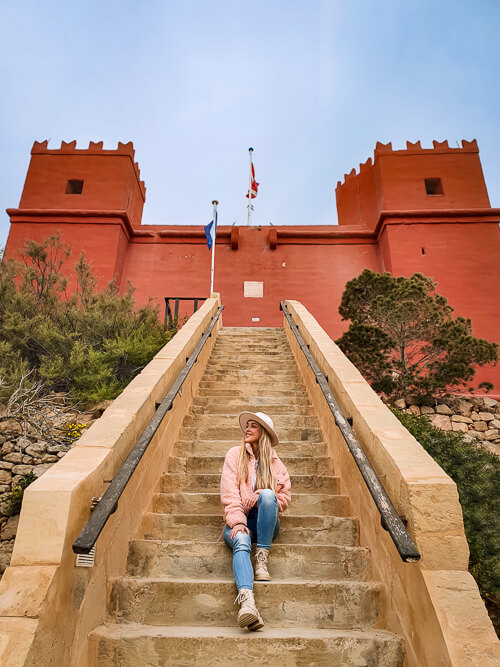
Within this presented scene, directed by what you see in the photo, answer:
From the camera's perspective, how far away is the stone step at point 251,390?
5355 millimetres

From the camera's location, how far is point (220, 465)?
377 cm

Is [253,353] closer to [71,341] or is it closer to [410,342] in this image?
[71,341]

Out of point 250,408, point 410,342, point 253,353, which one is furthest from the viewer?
point 410,342

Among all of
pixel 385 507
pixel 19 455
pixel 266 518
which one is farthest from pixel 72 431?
pixel 385 507

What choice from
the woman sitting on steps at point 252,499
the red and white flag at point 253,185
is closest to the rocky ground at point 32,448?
the woman sitting on steps at point 252,499

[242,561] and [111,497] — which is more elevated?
[111,497]

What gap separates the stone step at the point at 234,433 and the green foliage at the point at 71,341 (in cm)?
198

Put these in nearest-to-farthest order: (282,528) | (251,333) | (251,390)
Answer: (282,528) → (251,390) → (251,333)

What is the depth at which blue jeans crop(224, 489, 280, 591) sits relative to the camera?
7.63 feet

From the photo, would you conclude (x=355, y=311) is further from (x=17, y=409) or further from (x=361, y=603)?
(x=361, y=603)

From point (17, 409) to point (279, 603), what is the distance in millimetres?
3963

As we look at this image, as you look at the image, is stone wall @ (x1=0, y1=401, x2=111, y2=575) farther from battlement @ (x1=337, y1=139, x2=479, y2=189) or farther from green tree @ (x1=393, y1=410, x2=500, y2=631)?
battlement @ (x1=337, y1=139, x2=479, y2=189)

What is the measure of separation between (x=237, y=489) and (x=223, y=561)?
0.41 metres

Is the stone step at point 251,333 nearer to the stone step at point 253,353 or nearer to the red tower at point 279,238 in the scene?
the stone step at point 253,353
